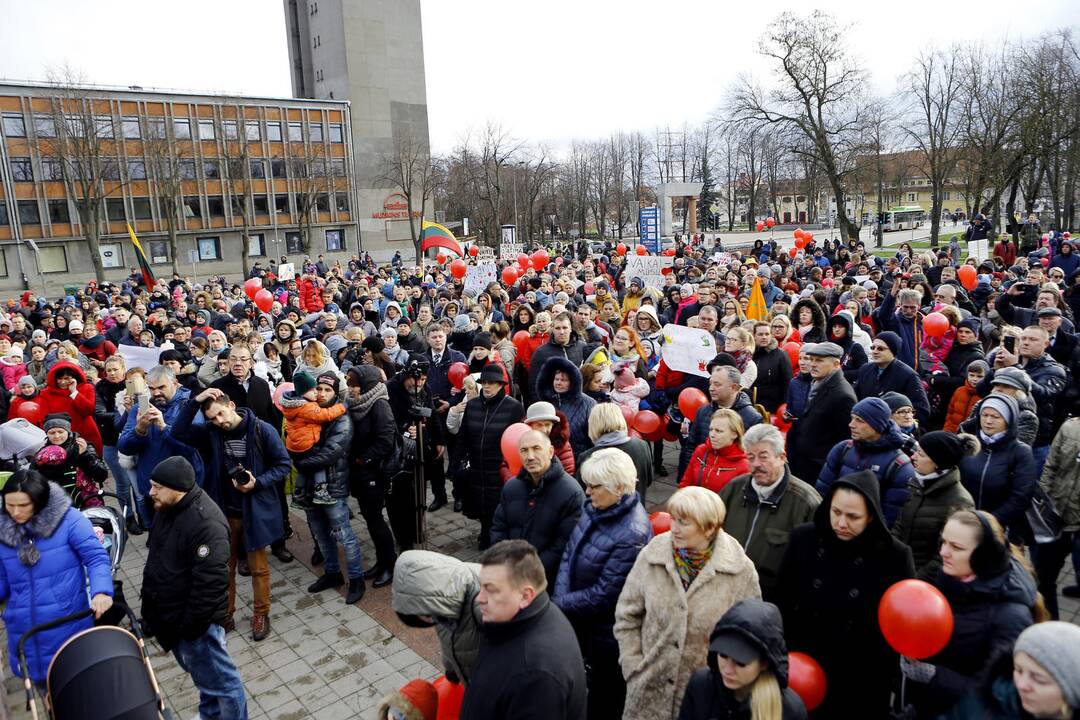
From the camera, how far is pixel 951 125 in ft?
130

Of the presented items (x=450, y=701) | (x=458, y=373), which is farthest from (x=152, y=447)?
(x=450, y=701)

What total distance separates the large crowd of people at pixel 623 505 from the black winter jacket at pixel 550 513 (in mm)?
19

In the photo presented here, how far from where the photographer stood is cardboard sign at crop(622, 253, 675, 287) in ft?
49.4

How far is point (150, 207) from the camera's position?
2046 inches

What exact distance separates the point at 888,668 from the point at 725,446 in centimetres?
165

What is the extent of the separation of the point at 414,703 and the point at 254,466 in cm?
309

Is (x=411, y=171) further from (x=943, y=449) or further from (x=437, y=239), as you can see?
(x=943, y=449)

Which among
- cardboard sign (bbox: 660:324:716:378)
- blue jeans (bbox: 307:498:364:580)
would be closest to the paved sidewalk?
blue jeans (bbox: 307:498:364:580)

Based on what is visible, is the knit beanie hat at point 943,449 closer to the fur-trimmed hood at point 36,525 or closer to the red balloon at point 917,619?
the red balloon at point 917,619

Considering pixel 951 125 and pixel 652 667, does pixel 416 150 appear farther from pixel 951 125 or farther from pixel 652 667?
pixel 652 667

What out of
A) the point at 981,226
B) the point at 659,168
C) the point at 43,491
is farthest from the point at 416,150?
the point at 43,491

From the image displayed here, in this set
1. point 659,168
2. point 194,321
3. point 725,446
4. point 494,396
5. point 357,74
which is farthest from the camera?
point 659,168

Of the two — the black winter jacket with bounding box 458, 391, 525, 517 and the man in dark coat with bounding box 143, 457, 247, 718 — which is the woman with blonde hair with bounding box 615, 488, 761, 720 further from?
the black winter jacket with bounding box 458, 391, 525, 517

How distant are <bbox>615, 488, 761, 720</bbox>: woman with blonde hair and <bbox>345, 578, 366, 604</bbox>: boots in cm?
333
